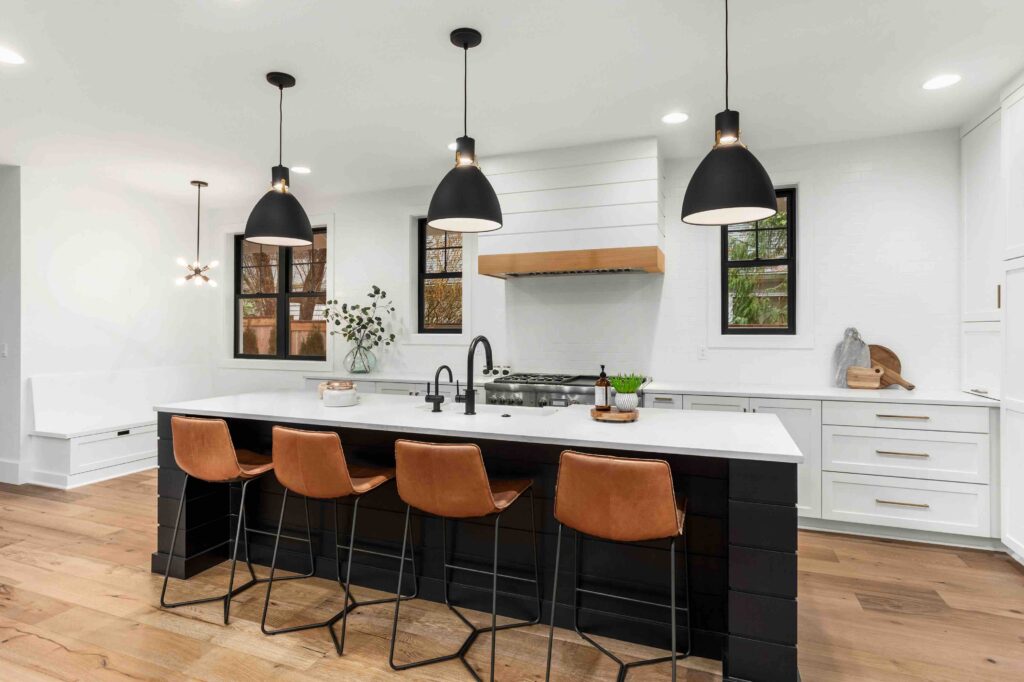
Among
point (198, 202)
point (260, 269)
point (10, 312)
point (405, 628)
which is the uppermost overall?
point (198, 202)

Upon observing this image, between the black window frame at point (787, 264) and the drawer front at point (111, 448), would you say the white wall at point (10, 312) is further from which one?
the black window frame at point (787, 264)

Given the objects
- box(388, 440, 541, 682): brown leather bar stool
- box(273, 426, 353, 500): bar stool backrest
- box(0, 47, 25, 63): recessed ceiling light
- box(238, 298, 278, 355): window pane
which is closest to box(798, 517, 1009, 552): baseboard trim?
box(388, 440, 541, 682): brown leather bar stool

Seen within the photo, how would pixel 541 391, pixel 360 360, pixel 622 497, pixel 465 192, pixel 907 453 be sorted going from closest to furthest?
pixel 622 497 < pixel 465 192 < pixel 907 453 < pixel 541 391 < pixel 360 360

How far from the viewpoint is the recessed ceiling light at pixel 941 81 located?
3.18 meters

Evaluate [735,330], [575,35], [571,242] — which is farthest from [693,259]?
[575,35]

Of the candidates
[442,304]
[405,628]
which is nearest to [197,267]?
[442,304]

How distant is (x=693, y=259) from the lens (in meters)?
4.53

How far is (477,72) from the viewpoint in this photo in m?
3.12

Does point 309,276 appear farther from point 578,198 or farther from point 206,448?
point 206,448

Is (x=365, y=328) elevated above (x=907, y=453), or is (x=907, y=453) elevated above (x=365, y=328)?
(x=365, y=328)

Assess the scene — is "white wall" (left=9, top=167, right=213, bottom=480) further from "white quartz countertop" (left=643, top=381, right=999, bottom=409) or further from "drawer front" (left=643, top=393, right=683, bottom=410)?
"white quartz countertop" (left=643, top=381, right=999, bottom=409)

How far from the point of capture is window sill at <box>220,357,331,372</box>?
5.95 metres

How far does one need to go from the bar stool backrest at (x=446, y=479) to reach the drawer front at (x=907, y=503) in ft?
8.71

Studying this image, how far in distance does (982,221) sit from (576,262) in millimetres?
2600
